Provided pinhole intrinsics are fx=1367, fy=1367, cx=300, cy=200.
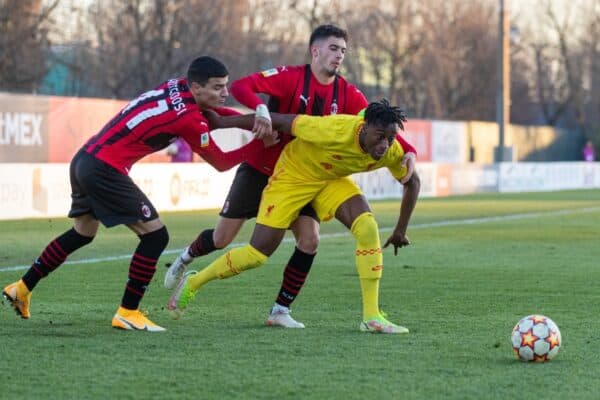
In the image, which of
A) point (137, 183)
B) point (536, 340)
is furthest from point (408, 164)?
point (137, 183)

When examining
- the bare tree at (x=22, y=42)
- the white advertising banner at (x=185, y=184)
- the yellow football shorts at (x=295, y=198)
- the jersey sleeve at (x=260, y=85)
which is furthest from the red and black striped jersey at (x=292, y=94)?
the bare tree at (x=22, y=42)

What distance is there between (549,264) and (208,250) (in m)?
6.08

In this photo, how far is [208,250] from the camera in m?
10.2

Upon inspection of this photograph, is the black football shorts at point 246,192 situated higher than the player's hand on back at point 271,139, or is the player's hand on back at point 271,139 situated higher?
the player's hand on back at point 271,139

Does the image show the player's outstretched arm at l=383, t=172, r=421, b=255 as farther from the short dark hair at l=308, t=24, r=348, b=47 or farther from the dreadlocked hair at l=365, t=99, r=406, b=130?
the short dark hair at l=308, t=24, r=348, b=47

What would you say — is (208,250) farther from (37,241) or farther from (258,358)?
(37,241)

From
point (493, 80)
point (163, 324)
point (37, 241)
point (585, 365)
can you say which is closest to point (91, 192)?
point (163, 324)

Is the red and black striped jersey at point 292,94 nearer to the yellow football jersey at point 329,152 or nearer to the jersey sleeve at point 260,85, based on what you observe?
the jersey sleeve at point 260,85

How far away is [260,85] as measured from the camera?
9.41 m

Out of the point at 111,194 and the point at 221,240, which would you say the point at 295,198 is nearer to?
the point at 221,240

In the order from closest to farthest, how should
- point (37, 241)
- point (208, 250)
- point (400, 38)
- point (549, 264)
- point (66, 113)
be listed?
point (208, 250)
point (549, 264)
point (37, 241)
point (66, 113)
point (400, 38)

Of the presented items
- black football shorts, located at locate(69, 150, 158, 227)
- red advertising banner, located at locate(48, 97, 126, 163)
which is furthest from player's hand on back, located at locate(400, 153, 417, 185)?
red advertising banner, located at locate(48, 97, 126, 163)

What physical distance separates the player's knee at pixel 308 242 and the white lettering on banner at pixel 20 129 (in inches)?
657

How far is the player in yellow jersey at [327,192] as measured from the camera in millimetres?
8891
